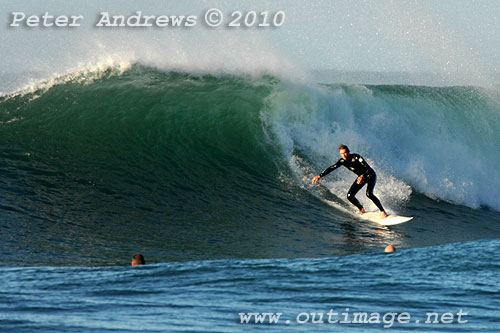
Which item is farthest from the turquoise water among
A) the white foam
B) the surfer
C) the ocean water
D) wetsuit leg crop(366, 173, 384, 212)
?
the white foam

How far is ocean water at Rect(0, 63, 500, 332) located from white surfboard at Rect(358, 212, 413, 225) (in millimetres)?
199

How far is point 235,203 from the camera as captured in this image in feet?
39.4

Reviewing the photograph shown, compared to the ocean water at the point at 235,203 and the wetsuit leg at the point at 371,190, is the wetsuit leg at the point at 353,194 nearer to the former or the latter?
the wetsuit leg at the point at 371,190

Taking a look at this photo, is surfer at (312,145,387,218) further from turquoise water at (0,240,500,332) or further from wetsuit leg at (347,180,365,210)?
turquoise water at (0,240,500,332)

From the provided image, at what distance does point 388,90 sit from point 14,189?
1080 centimetres

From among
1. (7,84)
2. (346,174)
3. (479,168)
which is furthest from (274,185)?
(7,84)

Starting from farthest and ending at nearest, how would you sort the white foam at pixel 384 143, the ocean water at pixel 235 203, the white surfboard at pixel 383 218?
the white foam at pixel 384 143 → the white surfboard at pixel 383 218 → the ocean water at pixel 235 203

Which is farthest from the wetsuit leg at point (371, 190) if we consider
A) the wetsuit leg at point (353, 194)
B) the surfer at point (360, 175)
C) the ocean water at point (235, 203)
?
the ocean water at point (235, 203)

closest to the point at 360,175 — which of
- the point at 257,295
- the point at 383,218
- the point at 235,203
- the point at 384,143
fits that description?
the point at 383,218

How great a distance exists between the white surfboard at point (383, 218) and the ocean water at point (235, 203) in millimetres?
199

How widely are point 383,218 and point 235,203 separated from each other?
8.76 feet

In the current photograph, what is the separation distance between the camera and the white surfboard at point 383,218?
11890 millimetres

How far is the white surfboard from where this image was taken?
11890mm

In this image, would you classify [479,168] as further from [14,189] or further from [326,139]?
[14,189]
